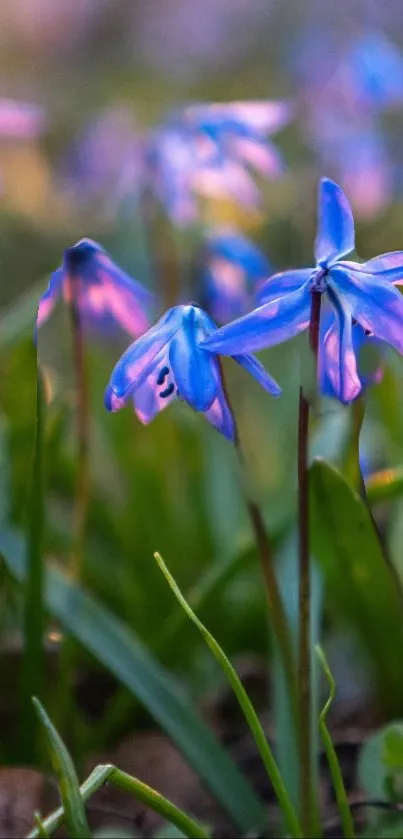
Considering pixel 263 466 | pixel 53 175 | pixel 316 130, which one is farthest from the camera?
pixel 53 175

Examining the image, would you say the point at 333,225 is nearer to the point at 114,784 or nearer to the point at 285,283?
the point at 285,283

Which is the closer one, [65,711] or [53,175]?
[65,711]

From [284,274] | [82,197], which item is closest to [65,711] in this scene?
[284,274]

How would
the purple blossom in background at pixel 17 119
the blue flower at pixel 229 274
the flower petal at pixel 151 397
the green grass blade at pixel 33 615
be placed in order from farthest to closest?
the blue flower at pixel 229 274, the purple blossom in background at pixel 17 119, the green grass blade at pixel 33 615, the flower petal at pixel 151 397

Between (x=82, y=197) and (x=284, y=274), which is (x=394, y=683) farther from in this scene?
(x=82, y=197)

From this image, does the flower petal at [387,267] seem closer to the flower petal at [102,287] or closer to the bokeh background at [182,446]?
the bokeh background at [182,446]

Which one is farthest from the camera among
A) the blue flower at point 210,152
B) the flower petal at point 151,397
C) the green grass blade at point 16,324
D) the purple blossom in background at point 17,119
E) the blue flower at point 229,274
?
the blue flower at point 229,274

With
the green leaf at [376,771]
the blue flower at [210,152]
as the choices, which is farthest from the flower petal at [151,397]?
the blue flower at [210,152]
